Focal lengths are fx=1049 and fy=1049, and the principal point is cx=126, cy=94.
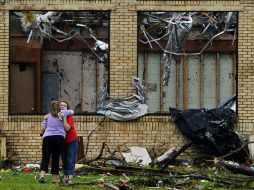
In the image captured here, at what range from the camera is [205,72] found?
83.1 feet

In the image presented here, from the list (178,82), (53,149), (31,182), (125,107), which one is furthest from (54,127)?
(178,82)

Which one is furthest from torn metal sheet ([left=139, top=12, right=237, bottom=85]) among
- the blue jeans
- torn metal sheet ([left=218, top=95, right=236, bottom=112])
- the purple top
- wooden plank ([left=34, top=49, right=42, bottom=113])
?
the purple top

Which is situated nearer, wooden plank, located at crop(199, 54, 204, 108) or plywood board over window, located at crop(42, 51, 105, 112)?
plywood board over window, located at crop(42, 51, 105, 112)

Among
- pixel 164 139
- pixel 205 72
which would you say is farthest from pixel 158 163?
pixel 205 72

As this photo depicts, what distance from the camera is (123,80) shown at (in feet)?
81.7

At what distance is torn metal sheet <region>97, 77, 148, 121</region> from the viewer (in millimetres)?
24797

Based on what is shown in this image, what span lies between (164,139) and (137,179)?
586cm

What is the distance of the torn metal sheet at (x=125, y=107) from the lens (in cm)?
2480

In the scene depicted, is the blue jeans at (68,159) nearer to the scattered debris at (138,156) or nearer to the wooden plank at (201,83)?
the scattered debris at (138,156)

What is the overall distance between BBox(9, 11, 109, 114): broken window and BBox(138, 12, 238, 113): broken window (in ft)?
3.58

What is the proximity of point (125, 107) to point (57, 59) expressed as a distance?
202 cm

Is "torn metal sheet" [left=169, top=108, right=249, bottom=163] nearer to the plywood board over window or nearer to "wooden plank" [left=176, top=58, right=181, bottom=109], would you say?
"wooden plank" [left=176, top=58, right=181, bottom=109]

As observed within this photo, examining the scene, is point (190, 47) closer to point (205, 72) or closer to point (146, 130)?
point (205, 72)

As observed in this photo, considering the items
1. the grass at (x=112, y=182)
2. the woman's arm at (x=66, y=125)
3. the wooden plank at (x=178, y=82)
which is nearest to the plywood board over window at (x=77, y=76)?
the wooden plank at (x=178, y=82)
